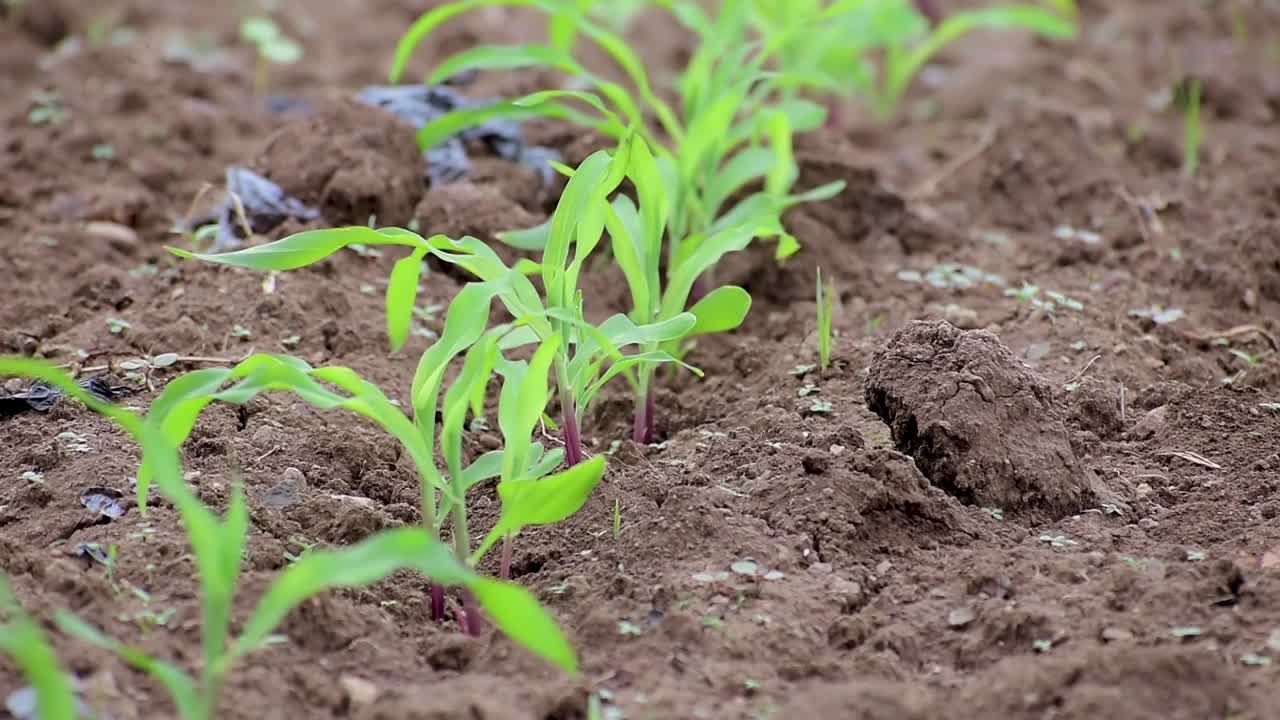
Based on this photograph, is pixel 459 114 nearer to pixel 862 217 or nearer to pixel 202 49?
pixel 862 217

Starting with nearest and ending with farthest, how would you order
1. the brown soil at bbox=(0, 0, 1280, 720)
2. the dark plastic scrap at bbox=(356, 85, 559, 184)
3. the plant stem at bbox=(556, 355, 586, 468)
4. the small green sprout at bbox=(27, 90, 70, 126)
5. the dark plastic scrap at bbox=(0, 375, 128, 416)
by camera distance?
the brown soil at bbox=(0, 0, 1280, 720) → the plant stem at bbox=(556, 355, 586, 468) → the dark plastic scrap at bbox=(0, 375, 128, 416) → the dark plastic scrap at bbox=(356, 85, 559, 184) → the small green sprout at bbox=(27, 90, 70, 126)

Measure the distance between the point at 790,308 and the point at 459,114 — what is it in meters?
0.85

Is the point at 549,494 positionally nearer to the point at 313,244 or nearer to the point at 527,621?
the point at 527,621

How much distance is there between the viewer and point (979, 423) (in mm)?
2367

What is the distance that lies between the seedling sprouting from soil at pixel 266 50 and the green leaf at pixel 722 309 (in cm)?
204

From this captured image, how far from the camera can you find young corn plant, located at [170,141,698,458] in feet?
Result: 6.86

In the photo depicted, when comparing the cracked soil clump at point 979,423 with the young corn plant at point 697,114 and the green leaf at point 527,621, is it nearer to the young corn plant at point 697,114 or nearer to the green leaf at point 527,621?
the young corn plant at point 697,114

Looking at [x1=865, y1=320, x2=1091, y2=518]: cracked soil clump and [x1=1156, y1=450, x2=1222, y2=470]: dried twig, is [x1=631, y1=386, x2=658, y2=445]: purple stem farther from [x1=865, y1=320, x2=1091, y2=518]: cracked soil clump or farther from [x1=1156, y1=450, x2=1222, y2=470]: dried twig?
[x1=1156, y1=450, x2=1222, y2=470]: dried twig

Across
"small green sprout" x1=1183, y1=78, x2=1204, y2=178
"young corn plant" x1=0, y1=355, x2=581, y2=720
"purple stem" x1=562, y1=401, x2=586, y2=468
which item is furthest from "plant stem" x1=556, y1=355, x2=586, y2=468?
"small green sprout" x1=1183, y1=78, x2=1204, y2=178

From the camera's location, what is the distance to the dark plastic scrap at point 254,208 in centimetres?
314

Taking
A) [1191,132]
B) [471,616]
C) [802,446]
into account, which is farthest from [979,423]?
[1191,132]

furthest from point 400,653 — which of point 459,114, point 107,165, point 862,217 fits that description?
point 107,165

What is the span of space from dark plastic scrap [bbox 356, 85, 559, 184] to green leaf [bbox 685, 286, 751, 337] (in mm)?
1136

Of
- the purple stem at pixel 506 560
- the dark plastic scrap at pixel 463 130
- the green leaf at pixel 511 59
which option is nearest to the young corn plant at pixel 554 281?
the purple stem at pixel 506 560
